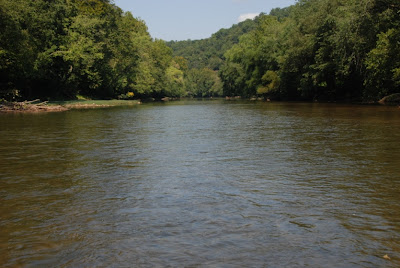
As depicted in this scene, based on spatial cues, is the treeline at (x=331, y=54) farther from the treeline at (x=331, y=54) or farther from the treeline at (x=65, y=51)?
the treeline at (x=65, y=51)

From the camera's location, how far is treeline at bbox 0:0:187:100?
4594cm

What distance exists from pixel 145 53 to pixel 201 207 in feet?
304

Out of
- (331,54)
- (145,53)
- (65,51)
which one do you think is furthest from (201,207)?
(145,53)

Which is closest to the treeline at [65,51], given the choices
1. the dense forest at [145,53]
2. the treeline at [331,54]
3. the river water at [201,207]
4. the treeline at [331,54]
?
the dense forest at [145,53]

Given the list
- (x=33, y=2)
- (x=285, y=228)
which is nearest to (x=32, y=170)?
(x=285, y=228)

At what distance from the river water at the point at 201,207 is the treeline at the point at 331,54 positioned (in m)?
30.7

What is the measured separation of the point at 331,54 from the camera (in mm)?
55125

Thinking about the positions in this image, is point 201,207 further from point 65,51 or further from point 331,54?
point 65,51

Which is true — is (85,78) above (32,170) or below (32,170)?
above

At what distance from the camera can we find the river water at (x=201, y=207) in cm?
550

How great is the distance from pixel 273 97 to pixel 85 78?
3985 cm

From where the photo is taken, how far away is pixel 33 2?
55.0 m

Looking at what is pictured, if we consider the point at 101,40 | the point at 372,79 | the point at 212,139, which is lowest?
the point at 212,139

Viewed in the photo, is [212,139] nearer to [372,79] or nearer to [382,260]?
[382,260]
